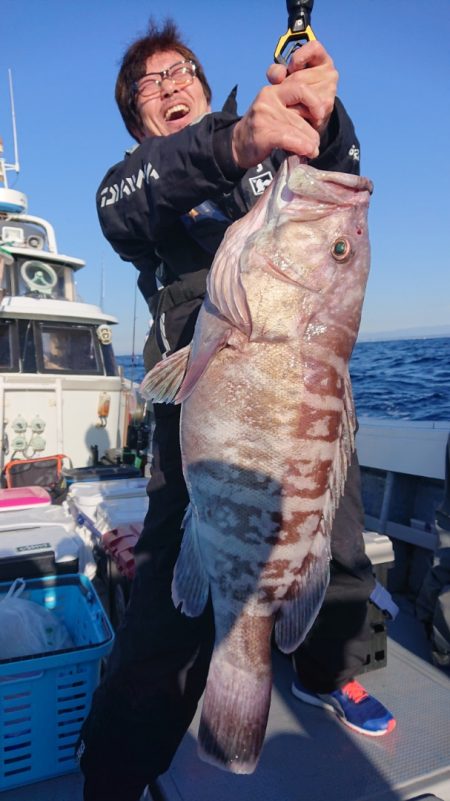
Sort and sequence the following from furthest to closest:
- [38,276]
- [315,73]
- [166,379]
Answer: [38,276] < [166,379] < [315,73]

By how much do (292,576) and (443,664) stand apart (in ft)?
6.54

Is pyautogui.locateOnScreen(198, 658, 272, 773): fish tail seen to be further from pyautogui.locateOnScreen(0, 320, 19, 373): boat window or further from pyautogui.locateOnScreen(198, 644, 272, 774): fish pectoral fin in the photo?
pyautogui.locateOnScreen(0, 320, 19, 373): boat window

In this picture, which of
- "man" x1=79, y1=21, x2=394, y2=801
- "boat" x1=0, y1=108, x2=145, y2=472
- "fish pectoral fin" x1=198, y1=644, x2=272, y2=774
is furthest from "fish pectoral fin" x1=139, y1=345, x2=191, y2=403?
"boat" x1=0, y1=108, x2=145, y2=472

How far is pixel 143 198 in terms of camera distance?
1791 mm

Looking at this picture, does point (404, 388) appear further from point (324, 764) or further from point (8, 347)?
point (324, 764)

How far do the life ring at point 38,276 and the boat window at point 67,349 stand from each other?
2.86 ft

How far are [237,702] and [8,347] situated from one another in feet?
24.0

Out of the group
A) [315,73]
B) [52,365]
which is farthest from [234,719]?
[52,365]

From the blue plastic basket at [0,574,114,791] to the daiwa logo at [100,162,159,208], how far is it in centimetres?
181

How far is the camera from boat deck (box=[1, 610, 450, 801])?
7.11ft

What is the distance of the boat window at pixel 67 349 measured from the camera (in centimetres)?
815

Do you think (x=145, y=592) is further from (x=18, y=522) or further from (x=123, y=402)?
(x=123, y=402)

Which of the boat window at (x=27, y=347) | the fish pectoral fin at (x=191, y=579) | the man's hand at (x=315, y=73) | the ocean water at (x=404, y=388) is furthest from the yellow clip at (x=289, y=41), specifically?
the boat window at (x=27, y=347)

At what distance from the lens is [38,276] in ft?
28.9
